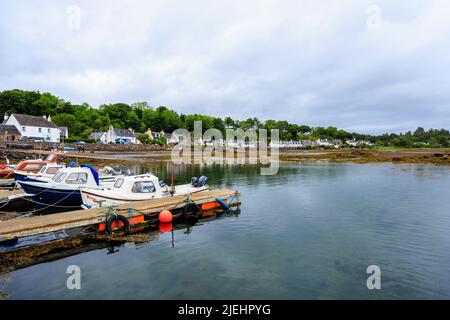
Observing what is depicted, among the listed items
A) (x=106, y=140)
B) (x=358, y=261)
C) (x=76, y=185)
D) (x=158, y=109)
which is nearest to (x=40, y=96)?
(x=106, y=140)

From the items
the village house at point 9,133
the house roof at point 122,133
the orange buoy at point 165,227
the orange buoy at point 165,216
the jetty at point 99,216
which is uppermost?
the house roof at point 122,133

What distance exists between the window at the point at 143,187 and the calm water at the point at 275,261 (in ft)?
15.8

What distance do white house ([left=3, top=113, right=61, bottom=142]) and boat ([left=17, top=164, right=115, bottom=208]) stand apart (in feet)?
248

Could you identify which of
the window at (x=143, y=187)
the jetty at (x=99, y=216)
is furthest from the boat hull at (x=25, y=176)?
the jetty at (x=99, y=216)

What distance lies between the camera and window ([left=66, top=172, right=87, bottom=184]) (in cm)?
2192

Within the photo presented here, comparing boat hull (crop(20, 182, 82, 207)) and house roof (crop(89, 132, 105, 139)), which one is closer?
boat hull (crop(20, 182, 82, 207))

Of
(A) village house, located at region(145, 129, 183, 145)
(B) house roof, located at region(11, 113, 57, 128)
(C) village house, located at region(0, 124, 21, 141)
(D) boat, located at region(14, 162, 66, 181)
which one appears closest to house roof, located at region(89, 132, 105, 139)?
(B) house roof, located at region(11, 113, 57, 128)

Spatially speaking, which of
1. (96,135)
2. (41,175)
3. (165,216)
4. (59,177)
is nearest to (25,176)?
(41,175)

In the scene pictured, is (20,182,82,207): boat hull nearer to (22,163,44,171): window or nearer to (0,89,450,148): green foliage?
(22,163,44,171): window

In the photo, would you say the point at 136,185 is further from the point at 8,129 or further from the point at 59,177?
the point at 8,129

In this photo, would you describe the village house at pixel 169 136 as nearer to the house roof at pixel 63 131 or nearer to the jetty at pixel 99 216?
the house roof at pixel 63 131

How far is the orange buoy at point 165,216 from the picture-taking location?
61.1ft

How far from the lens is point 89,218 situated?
15.8 meters

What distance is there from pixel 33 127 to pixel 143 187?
83580 mm
